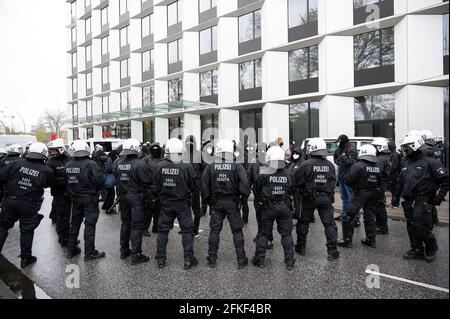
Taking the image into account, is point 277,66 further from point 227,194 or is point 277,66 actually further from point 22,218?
point 22,218

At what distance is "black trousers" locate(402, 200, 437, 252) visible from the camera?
4.75 meters

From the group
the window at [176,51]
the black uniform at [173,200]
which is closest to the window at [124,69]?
the window at [176,51]

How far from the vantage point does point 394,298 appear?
3859 mm

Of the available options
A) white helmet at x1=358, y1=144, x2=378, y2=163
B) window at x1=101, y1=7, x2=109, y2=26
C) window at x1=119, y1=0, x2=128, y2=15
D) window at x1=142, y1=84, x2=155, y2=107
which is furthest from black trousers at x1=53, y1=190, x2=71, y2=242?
window at x1=101, y1=7, x2=109, y2=26

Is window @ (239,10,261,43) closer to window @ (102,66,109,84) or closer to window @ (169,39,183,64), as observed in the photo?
window @ (169,39,183,64)

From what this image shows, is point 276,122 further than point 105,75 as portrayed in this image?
No

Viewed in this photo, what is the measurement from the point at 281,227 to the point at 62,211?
4.25 meters

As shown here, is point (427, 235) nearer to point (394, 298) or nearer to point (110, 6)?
point (394, 298)

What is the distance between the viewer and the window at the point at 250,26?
65.3 ft

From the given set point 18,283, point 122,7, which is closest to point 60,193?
point 18,283

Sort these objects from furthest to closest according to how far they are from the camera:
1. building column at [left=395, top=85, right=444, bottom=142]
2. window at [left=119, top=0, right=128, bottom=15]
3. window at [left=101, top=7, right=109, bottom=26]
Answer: window at [left=101, top=7, right=109, bottom=26] < window at [left=119, top=0, right=128, bottom=15] < building column at [left=395, top=85, right=444, bottom=142]

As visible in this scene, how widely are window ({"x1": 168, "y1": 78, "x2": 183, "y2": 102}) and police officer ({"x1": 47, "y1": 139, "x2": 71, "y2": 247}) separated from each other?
19.2 meters

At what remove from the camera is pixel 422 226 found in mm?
4824
